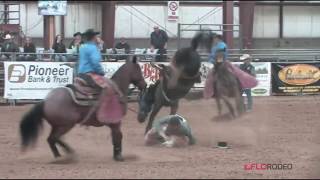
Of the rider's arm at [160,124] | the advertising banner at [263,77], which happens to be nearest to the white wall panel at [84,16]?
the advertising banner at [263,77]

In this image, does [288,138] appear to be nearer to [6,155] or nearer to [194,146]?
[194,146]

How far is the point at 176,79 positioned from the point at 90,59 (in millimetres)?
2188

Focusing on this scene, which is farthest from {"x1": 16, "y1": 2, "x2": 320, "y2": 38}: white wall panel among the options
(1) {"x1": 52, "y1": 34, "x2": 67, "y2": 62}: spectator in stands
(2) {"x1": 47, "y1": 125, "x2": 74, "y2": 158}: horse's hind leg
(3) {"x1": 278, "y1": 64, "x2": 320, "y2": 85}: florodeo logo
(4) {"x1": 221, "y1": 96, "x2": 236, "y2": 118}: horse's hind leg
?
(2) {"x1": 47, "y1": 125, "x2": 74, "y2": 158}: horse's hind leg

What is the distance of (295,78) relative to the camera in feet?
69.2

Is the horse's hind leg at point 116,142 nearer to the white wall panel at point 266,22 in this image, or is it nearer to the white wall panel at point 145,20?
the white wall panel at point 145,20

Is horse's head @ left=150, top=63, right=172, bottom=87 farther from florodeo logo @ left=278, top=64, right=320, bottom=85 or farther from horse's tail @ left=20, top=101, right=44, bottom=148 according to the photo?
florodeo logo @ left=278, top=64, right=320, bottom=85

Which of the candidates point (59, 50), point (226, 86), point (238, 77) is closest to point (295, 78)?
point (59, 50)

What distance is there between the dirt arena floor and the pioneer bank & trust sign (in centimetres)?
214

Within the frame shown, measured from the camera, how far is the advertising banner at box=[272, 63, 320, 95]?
20859mm

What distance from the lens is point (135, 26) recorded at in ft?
104

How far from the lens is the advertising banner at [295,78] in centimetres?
2086

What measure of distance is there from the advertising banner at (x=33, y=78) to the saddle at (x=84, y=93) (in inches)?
337

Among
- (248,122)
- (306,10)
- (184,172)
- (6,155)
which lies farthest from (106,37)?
(184,172)

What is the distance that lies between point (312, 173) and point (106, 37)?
73.4 feet
